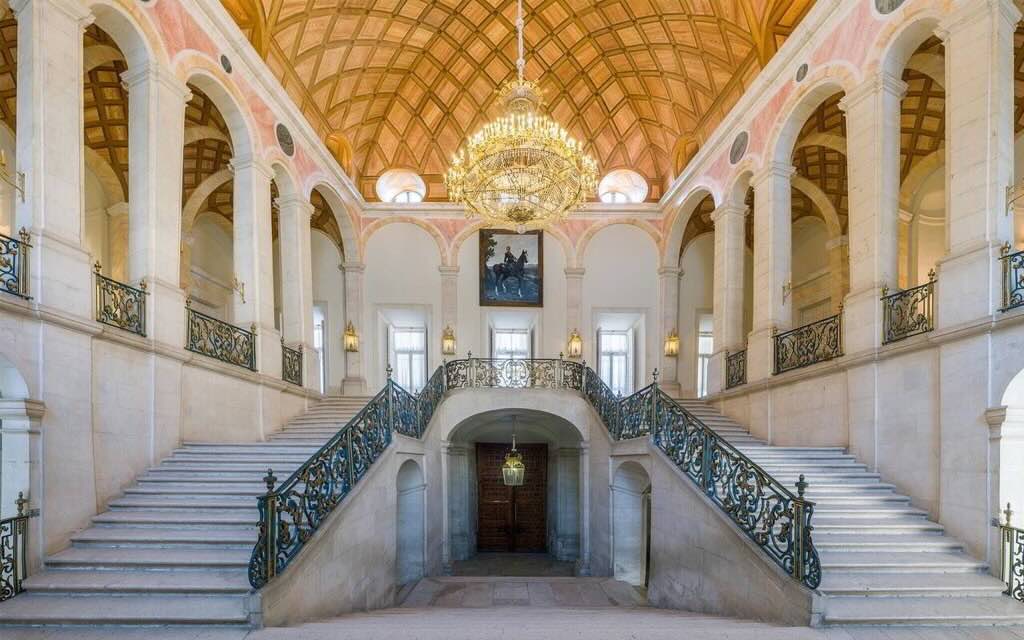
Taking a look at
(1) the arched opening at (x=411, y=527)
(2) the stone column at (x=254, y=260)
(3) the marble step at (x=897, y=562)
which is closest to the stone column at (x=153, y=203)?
(2) the stone column at (x=254, y=260)

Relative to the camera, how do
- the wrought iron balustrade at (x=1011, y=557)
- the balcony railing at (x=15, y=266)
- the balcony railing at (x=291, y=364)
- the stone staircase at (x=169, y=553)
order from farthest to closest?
the balcony railing at (x=291, y=364)
the balcony railing at (x=15, y=266)
the wrought iron balustrade at (x=1011, y=557)
the stone staircase at (x=169, y=553)

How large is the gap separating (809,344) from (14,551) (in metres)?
9.32

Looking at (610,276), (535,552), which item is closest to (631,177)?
(610,276)

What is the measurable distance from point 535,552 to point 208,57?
42.3ft

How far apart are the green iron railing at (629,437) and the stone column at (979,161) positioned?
2.67 m

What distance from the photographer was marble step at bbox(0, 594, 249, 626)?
16.1 ft

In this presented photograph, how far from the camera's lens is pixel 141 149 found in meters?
8.08

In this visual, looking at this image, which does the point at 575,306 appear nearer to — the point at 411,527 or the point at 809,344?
the point at 809,344

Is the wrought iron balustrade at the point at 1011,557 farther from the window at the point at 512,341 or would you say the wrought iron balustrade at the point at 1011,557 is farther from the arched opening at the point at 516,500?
the window at the point at 512,341

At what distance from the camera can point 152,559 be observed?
5.79 meters

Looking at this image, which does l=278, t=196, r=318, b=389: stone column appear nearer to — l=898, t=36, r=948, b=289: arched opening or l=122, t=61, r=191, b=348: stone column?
l=122, t=61, r=191, b=348: stone column

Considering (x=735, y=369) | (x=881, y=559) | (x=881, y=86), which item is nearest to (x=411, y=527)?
(x=735, y=369)

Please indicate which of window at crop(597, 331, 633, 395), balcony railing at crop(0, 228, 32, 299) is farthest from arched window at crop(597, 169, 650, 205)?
balcony railing at crop(0, 228, 32, 299)

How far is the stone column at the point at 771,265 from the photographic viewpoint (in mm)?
10641
